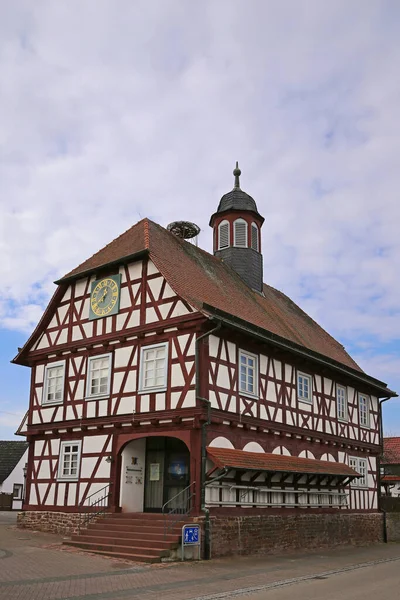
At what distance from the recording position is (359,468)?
2722 centimetres

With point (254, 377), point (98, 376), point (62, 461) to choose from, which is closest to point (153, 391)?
point (98, 376)

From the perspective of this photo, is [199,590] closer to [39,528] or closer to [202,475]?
[202,475]

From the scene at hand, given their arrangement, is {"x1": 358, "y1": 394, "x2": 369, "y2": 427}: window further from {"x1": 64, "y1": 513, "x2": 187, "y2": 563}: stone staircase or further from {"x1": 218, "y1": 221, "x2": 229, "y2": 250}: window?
{"x1": 64, "y1": 513, "x2": 187, "y2": 563}: stone staircase

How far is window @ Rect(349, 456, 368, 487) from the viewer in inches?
1043

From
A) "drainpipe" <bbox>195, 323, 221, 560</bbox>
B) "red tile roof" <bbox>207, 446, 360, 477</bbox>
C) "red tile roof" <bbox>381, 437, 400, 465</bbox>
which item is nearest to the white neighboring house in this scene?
"red tile roof" <bbox>381, 437, 400, 465</bbox>

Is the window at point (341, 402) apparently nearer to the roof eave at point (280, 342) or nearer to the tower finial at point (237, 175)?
the roof eave at point (280, 342)

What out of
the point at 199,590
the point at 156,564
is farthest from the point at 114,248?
the point at 199,590

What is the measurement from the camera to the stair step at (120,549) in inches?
631

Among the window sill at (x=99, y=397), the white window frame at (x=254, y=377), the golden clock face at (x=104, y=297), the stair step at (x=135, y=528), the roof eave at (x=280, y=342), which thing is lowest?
the stair step at (x=135, y=528)

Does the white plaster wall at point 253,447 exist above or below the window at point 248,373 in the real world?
below

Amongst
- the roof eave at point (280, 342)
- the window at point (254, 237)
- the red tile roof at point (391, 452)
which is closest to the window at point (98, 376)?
the roof eave at point (280, 342)

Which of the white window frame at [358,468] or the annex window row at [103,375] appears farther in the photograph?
the white window frame at [358,468]

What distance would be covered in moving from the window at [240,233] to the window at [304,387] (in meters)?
6.61

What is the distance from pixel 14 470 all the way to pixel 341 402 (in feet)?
88.3
